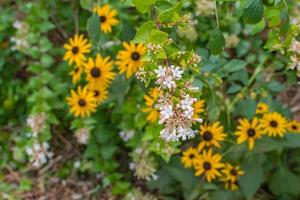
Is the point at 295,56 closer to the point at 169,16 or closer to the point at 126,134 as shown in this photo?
the point at 169,16

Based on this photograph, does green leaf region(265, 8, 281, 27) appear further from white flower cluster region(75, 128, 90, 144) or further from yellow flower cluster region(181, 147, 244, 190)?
white flower cluster region(75, 128, 90, 144)

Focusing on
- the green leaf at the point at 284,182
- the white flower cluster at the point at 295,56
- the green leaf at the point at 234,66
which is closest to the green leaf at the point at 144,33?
the white flower cluster at the point at 295,56

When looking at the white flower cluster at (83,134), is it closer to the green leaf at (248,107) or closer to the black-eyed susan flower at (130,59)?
the black-eyed susan flower at (130,59)

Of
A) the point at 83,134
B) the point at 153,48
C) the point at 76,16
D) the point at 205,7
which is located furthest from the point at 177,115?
the point at 76,16

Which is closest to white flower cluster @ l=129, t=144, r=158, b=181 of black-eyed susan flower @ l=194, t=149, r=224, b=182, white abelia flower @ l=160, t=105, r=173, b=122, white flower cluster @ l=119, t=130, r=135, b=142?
white flower cluster @ l=119, t=130, r=135, b=142

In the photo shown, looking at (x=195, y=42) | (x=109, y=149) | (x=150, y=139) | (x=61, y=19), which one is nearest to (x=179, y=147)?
(x=150, y=139)
